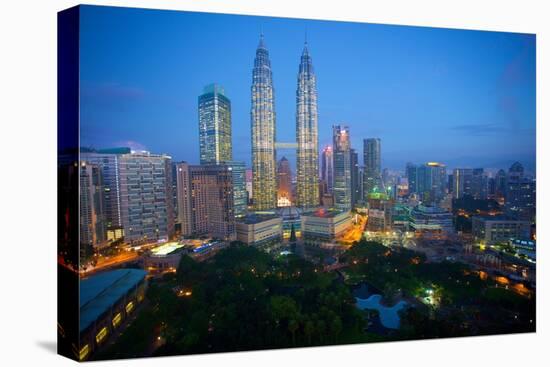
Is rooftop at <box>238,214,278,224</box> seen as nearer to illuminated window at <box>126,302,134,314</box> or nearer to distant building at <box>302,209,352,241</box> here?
distant building at <box>302,209,352,241</box>

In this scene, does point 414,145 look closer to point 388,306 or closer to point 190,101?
point 388,306

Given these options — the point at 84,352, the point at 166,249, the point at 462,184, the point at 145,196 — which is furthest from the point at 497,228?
the point at 84,352

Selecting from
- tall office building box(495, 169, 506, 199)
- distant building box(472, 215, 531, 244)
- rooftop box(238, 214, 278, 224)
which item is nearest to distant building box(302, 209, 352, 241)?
rooftop box(238, 214, 278, 224)

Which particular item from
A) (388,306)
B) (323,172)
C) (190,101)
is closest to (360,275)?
(388,306)

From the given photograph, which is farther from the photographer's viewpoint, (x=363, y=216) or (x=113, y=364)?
(x=363, y=216)

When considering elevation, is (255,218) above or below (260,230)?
above

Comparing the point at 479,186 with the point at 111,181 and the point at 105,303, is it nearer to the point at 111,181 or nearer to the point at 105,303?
the point at 111,181
